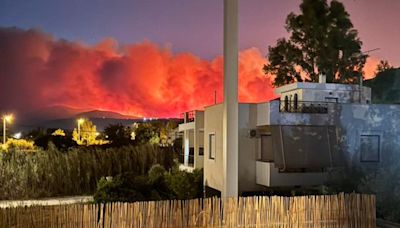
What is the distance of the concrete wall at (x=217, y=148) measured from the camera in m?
9.63

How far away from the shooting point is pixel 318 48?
1570 centimetres

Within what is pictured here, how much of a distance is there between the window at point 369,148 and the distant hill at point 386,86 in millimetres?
3578

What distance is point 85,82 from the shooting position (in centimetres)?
1348

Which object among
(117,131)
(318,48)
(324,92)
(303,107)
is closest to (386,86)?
(318,48)

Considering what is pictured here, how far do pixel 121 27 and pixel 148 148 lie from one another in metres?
4.82

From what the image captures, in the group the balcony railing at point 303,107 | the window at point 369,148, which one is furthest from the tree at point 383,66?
the balcony railing at point 303,107

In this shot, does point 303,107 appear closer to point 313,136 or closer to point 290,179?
point 313,136

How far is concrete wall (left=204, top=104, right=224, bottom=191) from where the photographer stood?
9633mm

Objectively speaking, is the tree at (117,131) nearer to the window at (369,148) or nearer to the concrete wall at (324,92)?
the concrete wall at (324,92)

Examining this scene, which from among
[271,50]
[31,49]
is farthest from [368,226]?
[271,50]

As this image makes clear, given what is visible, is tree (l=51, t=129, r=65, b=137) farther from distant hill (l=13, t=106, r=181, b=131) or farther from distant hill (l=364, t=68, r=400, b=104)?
distant hill (l=364, t=68, r=400, b=104)

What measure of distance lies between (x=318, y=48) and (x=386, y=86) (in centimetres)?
280

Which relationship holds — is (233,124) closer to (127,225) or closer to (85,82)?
(127,225)

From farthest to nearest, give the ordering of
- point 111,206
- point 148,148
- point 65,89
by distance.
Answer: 1. point 148,148
2. point 65,89
3. point 111,206
